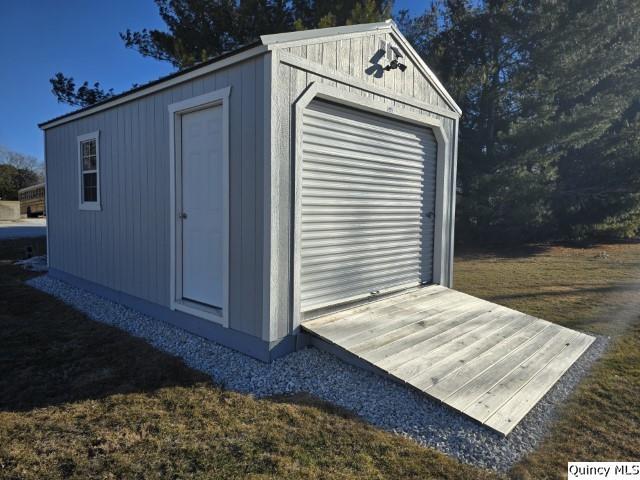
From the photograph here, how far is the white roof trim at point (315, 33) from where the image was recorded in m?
3.59

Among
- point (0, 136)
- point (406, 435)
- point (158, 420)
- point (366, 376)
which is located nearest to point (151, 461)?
point (158, 420)

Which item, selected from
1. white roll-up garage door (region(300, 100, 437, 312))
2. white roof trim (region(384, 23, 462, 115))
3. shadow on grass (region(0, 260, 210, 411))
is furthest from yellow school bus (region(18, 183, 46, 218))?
white roof trim (region(384, 23, 462, 115))

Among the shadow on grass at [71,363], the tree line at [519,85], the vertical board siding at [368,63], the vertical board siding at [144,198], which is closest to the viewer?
the shadow on grass at [71,363]

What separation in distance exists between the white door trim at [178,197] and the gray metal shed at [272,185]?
0.02 m

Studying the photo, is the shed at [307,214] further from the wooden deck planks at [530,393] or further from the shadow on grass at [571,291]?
the shadow on grass at [571,291]

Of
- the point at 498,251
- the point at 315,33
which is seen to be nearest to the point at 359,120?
the point at 315,33

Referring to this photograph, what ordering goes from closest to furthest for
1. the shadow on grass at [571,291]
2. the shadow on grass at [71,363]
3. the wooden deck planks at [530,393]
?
the wooden deck planks at [530,393] < the shadow on grass at [71,363] < the shadow on grass at [571,291]

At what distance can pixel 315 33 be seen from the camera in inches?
159

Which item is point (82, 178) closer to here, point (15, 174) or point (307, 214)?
point (307, 214)

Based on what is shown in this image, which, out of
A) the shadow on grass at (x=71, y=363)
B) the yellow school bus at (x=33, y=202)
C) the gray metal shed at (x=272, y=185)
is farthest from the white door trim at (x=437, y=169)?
the yellow school bus at (x=33, y=202)

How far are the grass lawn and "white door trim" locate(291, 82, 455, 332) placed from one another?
1.24m

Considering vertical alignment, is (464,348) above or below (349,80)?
below

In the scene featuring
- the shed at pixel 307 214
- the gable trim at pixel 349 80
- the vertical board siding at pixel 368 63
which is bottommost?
the shed at pixel 307 214

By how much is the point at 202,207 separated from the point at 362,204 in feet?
5.87
